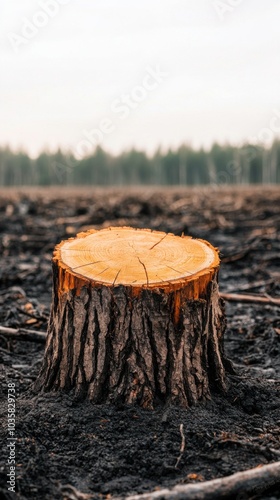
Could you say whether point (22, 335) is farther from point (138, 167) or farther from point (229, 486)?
point (138, 167)

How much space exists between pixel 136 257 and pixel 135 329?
0.49 m

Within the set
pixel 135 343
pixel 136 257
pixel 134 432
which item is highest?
pixel 136 257

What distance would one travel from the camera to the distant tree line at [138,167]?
72.2m

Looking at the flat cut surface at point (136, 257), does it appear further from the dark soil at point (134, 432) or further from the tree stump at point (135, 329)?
the dark soil at point (134, 432)

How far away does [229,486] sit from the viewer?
2.21 m

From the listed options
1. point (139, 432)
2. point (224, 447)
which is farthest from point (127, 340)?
point (224, 447)

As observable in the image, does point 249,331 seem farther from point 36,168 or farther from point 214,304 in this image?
point 36,168

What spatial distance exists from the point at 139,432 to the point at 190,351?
54cm

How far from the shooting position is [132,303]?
2.83 meters

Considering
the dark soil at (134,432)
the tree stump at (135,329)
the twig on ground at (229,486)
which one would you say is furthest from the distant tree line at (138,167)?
the twig on ground at (229,486)

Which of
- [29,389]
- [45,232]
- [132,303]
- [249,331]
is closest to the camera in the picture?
[132,303]
